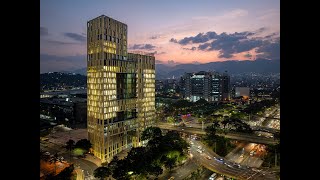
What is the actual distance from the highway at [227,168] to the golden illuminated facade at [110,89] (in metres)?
8.28

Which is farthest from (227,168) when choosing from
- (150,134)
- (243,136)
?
(150,134)

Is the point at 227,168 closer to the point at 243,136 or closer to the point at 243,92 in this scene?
the point at 243,136

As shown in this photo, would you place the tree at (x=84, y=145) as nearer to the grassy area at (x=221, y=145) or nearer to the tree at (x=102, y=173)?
the tree at (x=102, y=173)

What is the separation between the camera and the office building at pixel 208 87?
85562mm

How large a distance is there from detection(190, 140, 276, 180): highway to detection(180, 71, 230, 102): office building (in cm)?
5894

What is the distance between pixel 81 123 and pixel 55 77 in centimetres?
10427

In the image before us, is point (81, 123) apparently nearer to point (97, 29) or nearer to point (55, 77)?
point (97, 29)

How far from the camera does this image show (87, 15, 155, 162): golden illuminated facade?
25375 millimetres

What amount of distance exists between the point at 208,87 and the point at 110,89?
63204 mm

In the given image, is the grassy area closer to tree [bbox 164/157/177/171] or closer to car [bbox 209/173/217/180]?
car [bbox 209/173/217/180]

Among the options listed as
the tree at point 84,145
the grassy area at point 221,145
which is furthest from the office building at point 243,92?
the tree at point 84,145

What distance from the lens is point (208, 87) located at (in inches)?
3366

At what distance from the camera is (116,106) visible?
26.9m
